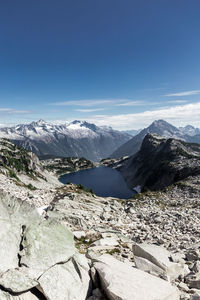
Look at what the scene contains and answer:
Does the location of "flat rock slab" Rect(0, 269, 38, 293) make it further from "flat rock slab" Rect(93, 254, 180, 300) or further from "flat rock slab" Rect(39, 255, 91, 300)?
"flat rock slab" Rect(93, 254, 180, 300)

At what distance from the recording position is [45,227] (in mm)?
11797

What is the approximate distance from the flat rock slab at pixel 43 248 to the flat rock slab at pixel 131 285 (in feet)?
6.82

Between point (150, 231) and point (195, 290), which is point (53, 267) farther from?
point (150, 231)

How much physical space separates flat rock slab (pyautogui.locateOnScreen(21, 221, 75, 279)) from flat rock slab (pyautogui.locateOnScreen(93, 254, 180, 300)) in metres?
2.08

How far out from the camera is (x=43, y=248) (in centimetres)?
996

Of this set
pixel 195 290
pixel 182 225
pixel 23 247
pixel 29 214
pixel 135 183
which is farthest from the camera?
pixel 135 183

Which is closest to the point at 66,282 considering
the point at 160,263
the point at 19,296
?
the point at 19,296

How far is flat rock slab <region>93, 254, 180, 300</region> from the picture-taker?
7617mm

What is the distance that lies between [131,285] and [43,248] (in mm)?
4683

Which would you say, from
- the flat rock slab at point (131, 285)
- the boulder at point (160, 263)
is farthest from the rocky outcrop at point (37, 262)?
the boulder at point (160, 263)

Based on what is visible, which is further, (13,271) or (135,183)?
(135,183)

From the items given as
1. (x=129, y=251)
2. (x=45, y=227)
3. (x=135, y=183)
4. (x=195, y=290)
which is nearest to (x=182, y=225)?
(x=129, y=251)

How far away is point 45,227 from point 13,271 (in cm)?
377

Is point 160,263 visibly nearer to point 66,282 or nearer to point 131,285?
point 131,285
